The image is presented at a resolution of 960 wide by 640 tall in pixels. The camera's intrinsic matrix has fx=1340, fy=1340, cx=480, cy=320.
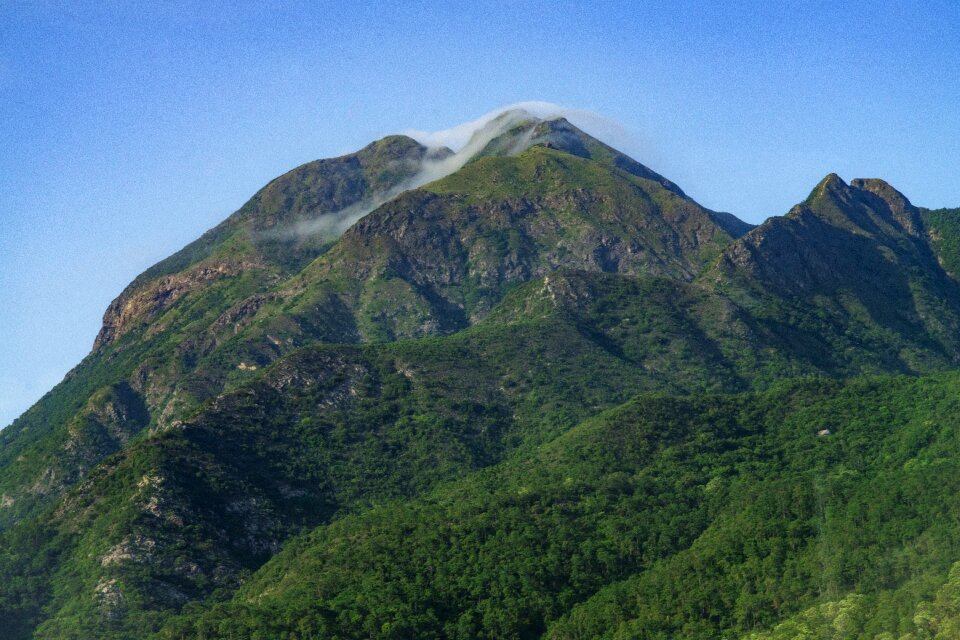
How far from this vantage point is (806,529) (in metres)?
170

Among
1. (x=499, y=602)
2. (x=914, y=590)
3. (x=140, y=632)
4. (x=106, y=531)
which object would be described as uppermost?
(x=106, y=531)

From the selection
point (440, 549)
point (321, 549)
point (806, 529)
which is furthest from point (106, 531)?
point (806, 529)

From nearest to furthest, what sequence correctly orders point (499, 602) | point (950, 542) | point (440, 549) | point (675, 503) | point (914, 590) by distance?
point (914, 590)
point (950, 542)
point (499, 602)
point (440, 549)
point (675, 503)

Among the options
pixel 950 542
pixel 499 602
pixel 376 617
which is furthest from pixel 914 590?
pixel 376 617

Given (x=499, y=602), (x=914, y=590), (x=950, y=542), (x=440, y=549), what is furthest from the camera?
(x=440, y=549)

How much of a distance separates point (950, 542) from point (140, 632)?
103m

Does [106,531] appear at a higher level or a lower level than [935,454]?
higher

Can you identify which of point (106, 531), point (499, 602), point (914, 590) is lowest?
point (914, 590)

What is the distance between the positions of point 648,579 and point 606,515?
21.3m

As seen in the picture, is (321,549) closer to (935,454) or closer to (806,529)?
(806,529)

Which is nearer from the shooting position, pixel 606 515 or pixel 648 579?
pixel 648 579

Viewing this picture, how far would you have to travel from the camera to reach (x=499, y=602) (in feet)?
554

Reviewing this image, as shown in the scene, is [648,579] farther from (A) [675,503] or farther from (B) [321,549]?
(B) [321,549]

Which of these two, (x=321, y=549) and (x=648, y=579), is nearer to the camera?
(x=648, y=579)
